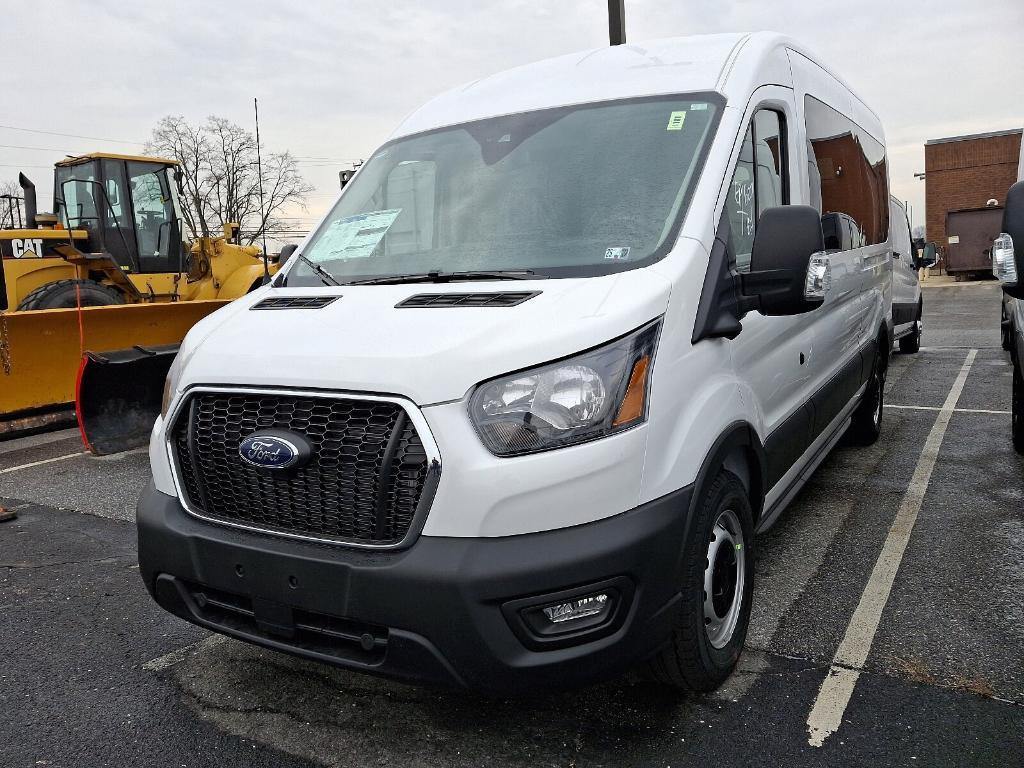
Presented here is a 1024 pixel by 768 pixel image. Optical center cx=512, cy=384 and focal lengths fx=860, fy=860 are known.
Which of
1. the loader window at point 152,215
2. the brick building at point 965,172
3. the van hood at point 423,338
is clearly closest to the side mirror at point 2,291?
the loader window at point 152,215

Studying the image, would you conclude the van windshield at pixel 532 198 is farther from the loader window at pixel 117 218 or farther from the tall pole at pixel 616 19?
the loader window at pixel 117 218

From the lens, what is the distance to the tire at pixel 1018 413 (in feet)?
18.9

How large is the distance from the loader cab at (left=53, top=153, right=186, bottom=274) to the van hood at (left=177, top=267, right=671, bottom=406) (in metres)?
10.0

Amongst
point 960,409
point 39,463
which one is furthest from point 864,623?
point 39,463

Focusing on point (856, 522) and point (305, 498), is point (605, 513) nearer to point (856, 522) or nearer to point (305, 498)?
point (305, 498)

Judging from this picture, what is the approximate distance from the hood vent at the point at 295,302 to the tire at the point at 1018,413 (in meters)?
4.83

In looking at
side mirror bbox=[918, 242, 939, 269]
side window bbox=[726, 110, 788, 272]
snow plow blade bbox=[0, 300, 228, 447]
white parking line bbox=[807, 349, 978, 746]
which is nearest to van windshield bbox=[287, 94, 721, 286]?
side window bbox=[726, 110, 788, 272]

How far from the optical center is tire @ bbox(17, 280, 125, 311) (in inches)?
394

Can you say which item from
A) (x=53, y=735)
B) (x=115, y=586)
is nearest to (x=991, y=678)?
(x=53, y=735)

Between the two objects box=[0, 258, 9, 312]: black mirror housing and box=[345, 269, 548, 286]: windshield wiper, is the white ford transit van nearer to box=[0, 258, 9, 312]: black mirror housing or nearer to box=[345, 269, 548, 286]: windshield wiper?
box=[345, 269, 548, 286]: windshield wiper

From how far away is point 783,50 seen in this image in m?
3.83

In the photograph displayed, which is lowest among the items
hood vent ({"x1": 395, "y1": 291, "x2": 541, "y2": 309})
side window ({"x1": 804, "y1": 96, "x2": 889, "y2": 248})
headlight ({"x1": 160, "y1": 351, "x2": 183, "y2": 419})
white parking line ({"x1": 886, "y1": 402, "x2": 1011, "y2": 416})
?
white parking line ({"x1": 886, "y1": 402, "x2": 1011, "y2": 416})

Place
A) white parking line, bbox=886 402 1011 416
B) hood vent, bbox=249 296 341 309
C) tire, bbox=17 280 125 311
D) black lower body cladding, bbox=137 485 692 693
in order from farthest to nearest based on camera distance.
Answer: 1. tire, bbox=17 280 125 311
2. white parking line, bbox=886 402 1011 416
3. hood vent, bbox=249 296 341 309
4. black lower body cladding, bbox=137 485 692 693

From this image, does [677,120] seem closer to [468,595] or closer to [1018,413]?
[468,595]
